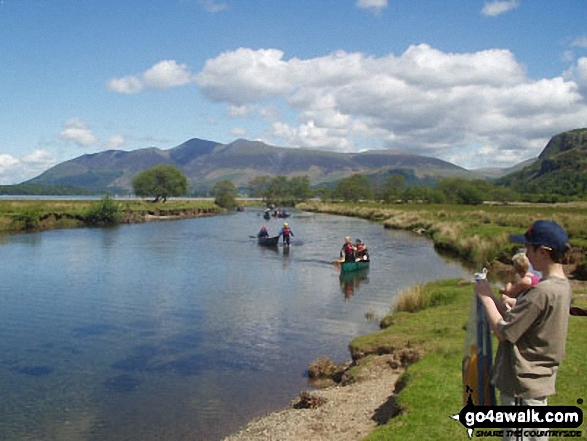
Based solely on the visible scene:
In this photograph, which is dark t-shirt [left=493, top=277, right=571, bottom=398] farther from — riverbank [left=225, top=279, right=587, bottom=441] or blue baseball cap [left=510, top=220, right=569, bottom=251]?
riverbank [left=225, top=279, right=587, bottom=441]

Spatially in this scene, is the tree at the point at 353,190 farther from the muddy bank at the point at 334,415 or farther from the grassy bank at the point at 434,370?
the muddy bank at the point at 334,415

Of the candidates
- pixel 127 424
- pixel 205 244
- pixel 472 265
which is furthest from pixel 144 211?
pixel 127 424

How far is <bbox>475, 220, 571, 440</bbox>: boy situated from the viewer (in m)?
4.62

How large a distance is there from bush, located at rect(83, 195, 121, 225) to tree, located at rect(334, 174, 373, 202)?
11148 cm

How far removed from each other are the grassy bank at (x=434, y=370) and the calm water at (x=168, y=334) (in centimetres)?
202

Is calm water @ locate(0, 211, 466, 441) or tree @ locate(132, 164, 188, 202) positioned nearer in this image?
calm water @ locate(0, 211, 466, 441)

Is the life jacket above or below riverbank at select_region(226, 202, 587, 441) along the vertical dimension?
above

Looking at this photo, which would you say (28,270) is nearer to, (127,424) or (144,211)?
(127,424)

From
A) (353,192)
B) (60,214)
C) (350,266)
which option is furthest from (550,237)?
(353,192)

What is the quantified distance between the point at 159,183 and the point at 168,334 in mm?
118824

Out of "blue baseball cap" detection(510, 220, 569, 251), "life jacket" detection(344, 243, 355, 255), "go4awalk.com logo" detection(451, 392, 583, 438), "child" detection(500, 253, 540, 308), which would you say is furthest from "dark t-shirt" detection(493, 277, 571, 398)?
"life jacket" detection(344, 243, 355, 255)

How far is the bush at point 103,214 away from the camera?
7631 centimetres

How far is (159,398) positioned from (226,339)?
517cm

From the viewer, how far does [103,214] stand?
7712 centimetres
